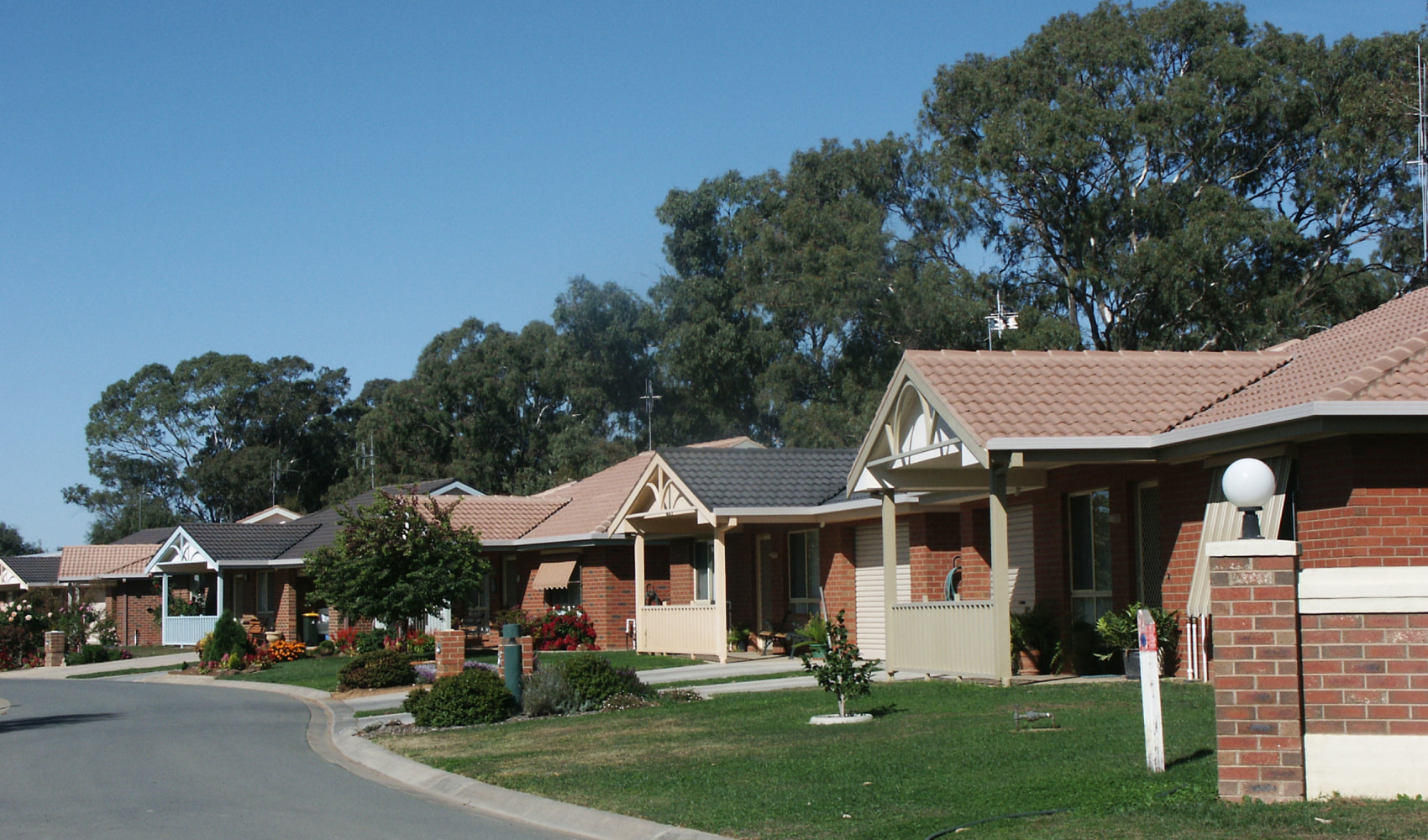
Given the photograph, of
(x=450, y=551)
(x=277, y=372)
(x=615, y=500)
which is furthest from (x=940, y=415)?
(x=277, y=372)

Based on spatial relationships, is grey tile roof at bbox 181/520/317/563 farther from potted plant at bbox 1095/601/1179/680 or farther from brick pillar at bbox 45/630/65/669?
potted plant at bbox 1095/601/1179/680

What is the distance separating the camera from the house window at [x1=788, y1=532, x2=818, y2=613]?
92.0 ft

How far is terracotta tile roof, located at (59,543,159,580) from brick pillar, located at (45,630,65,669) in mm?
10259

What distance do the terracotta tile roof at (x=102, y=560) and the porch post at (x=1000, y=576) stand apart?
4287 cm

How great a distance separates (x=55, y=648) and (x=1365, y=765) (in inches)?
1609

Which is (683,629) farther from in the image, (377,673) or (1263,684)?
(1263,684)

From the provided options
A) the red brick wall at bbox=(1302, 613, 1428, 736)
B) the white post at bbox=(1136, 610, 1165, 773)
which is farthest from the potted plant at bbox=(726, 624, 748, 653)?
the red brick wall at bbox=(1302, 613, 1428, 736)

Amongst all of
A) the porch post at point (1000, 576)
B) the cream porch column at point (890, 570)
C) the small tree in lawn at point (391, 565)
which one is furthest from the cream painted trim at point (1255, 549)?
the small tree in lawn at point (391, 565)

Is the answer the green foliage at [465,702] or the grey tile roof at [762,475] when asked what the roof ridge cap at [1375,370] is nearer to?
the green foliage at [465,702]

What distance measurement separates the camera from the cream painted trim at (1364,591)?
28.5 feet

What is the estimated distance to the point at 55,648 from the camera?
41844 mm

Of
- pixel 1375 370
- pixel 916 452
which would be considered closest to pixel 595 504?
pixel 916 452

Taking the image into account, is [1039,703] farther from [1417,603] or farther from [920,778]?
[1417,603]

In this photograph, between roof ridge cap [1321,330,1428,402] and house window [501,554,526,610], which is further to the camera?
house window [501,554,526,610]
